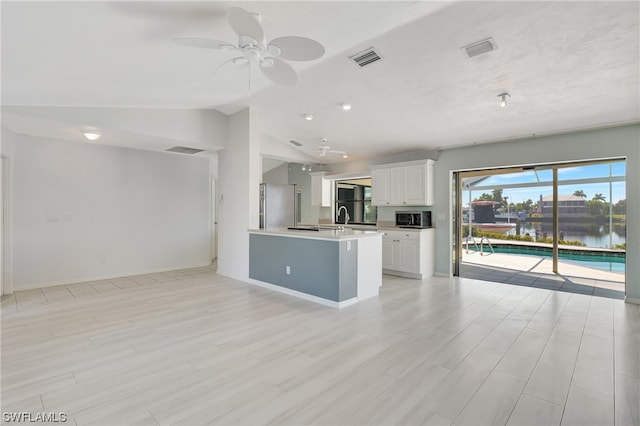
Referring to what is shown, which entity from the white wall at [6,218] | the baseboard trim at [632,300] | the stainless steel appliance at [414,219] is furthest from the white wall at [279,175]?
the baseboard trim at [632,300]

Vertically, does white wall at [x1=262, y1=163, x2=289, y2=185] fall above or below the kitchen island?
above

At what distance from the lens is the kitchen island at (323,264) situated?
3924 mm

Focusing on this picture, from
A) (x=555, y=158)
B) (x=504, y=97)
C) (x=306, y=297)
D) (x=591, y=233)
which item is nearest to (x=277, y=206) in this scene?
(x=306, y=297)

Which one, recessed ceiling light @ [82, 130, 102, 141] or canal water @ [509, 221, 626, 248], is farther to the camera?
canal water @ [509, 221, 626, 248]

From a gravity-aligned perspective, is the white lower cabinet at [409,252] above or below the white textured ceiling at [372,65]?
below

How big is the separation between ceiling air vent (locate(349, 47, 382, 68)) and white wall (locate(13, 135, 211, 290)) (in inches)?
178

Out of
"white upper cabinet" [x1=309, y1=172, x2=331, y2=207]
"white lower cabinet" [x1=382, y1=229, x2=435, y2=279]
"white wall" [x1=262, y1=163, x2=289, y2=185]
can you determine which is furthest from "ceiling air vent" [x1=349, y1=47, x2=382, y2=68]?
"white wall" [x1=262, y1=163, x2=289, y2=185]

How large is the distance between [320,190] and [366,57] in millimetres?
4614

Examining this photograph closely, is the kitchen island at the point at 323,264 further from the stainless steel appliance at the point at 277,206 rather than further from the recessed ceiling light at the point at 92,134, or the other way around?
the recessed ceiling light at the point at 92,134

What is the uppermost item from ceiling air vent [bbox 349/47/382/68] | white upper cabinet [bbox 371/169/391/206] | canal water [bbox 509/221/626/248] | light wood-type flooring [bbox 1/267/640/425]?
ceiling air vent [bbox 349/47/382/68]

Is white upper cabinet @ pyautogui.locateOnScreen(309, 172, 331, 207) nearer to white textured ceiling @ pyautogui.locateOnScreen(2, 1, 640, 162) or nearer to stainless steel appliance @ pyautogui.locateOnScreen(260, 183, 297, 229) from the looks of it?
stainless steel appliance @ pyautogui.locateOnScreen(260, 183, 297, 229)

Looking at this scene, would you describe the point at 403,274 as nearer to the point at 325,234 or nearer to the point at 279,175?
the point at 325,234

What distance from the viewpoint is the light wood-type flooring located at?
6.07ft

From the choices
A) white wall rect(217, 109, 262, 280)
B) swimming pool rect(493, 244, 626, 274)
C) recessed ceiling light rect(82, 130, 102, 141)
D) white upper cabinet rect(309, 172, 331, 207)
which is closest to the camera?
recessed ceiling light rect(82, 130, 102, 141)
